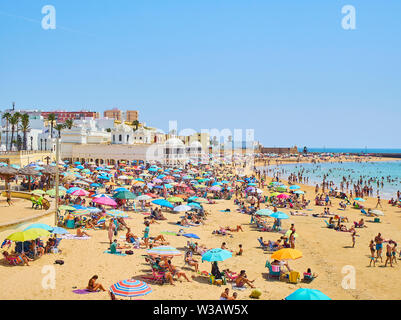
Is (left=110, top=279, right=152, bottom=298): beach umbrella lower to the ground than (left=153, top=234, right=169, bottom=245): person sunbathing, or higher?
higher

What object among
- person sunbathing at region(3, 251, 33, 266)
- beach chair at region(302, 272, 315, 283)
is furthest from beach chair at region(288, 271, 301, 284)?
person sunbathing at region(3, 251, 33, 266)

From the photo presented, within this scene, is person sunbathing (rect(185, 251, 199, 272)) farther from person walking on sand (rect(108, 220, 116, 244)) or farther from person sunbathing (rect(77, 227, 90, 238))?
person sunbathing (rect(77, 227, 90, 238))

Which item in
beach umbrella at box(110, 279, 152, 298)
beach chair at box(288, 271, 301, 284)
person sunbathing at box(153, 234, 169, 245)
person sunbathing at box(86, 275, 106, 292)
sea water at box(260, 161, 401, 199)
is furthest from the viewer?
sea water at box(260, 161, 401, 199)

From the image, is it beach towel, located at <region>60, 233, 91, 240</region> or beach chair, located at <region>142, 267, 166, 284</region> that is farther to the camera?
beach towel, located at <region>60, 233, 91, 240</region>

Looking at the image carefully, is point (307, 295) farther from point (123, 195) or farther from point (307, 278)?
point (123, 195)

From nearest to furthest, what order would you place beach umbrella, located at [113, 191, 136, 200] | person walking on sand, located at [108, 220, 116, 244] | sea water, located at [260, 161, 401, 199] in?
person walking on sand, located at [108, 220, 116, 244], beach umbrella, located at [113, 191, 136, 200], sea water, located at [260, 161, 401, 199]

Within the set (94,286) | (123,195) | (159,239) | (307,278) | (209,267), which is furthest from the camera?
(123,195)

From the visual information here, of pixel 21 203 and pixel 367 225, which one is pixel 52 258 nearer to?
pixel 21 203

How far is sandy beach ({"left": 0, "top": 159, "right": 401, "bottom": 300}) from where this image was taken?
31.8ft

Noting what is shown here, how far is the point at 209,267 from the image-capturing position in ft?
41.2

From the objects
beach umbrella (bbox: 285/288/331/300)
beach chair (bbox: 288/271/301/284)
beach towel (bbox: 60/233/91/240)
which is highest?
beach umbrella (bbox: 285/288/331/300)

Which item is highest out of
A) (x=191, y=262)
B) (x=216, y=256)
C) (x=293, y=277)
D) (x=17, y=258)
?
(x=216, y=256)

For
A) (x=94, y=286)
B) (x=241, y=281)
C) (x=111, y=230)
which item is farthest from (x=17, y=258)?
(x=241, y=281)
